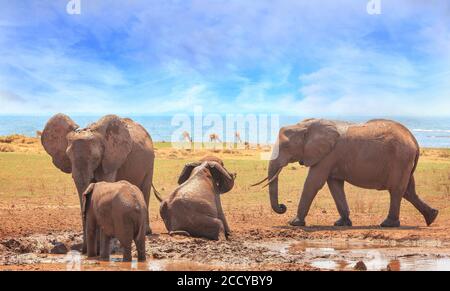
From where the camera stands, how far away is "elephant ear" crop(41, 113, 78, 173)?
1570 cm

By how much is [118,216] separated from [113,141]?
3.48 meters

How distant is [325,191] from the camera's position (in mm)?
26703

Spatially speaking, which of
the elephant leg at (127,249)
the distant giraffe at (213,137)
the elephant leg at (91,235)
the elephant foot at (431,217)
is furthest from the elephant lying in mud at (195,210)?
the distant giraffe at (213,137)

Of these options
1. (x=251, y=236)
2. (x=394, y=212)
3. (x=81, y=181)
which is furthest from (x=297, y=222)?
(x=81, y=181)

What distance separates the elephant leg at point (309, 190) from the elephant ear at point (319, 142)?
0.22m

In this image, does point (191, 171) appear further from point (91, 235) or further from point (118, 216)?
point (118, 216)

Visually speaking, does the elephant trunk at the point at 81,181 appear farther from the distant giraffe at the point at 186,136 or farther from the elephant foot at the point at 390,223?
the distant giraffe at the point at 186,136

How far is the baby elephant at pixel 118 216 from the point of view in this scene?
11969mm

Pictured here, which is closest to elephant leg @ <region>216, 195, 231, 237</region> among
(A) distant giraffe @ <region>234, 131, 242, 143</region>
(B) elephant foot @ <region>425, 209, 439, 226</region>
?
(B) elephant foot @ <region>425, 209, 439, 226</region>

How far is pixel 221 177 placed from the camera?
16.0m

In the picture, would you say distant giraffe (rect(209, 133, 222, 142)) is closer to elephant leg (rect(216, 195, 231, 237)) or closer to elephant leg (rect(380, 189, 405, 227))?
elephant leg (rect(380, 189, 405, 227))

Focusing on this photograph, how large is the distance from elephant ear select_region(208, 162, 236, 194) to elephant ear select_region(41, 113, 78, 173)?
262 cm

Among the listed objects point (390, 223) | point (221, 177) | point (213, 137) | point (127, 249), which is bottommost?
point (390, 223)

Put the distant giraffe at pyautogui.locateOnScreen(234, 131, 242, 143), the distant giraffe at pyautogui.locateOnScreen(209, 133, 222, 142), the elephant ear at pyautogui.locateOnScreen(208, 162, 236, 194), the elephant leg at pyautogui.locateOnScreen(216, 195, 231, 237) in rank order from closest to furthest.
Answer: the elephant leg at pyautogui.locateOnScreen(216, 195, 231, 237), the elephant ear at pyautogui.locateOnScreen(208, 162, 236, 194), the distant giraffe at pyautogui.locateOnScreen(209, 133, 222, 142), the distant giraffe at pyautogui.locateOnScreen(234, 131, 242, 143)
